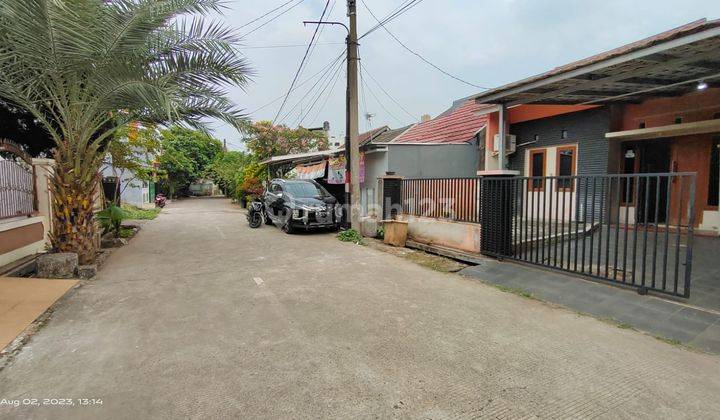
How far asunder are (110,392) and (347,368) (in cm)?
173

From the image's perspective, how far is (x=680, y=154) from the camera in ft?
26.0

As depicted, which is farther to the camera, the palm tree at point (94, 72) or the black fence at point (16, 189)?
the black fence at point (16, 189)

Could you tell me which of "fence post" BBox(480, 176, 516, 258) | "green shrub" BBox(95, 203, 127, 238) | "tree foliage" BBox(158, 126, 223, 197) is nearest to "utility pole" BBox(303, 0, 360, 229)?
"fence post" BBox(480, 176, 516, 258)

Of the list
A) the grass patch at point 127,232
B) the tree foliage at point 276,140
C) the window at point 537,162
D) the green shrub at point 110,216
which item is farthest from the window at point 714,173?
the tree foliage at point 276,140

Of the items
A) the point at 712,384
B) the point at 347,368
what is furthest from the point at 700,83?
the point at 347,368

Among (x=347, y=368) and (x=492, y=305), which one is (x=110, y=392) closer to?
(x=347, y=368)

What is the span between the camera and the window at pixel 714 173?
736cm

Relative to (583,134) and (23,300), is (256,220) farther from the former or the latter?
(583,134)

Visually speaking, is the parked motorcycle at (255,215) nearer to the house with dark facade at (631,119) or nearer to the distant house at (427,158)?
the distant house at (427,158)

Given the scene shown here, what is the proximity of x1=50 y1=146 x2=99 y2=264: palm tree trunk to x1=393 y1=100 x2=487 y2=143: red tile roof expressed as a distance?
30.1ft

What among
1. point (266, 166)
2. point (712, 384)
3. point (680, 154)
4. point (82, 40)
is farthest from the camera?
point (266, 166)

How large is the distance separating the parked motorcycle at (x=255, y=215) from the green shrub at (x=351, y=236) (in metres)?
3.85

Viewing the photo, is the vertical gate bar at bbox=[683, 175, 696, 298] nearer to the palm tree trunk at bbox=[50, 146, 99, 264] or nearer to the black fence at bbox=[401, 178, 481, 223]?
the black fence at bbox=[401, 178, 481, 223]

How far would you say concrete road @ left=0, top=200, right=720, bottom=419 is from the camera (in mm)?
2592
